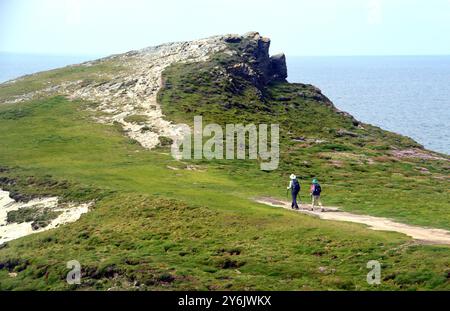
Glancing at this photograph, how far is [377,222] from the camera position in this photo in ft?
151

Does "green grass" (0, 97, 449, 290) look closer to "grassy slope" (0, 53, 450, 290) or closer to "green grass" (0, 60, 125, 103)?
"grassy slope" (0, 53, 450, 290)

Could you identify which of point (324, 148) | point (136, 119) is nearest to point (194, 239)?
point (324, 148)

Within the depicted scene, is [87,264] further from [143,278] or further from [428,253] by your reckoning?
[428,253]

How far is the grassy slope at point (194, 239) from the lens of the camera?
34.3 m

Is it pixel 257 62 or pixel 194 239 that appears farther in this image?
pixel 257 62

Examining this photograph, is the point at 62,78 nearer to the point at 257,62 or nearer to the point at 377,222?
the point at 257,62

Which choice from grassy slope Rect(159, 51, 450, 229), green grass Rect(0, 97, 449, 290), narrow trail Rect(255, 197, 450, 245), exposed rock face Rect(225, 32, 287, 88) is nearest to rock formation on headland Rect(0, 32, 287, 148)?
exposed rock face Rect(225, 32, 287, 88)

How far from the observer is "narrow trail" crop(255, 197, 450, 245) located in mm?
40000

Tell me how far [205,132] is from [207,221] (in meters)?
38.7

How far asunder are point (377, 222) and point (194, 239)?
50.3ft

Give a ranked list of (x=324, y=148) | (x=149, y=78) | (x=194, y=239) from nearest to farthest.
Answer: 1. (x=194, y=239)
2. (x=324, y=148)
3. (x=149, y=78)

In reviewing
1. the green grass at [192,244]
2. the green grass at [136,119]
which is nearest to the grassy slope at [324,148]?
the green grass at [136,119]

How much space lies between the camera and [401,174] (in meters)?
74.6

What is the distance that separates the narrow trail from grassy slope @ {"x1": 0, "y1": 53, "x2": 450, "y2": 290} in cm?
181
